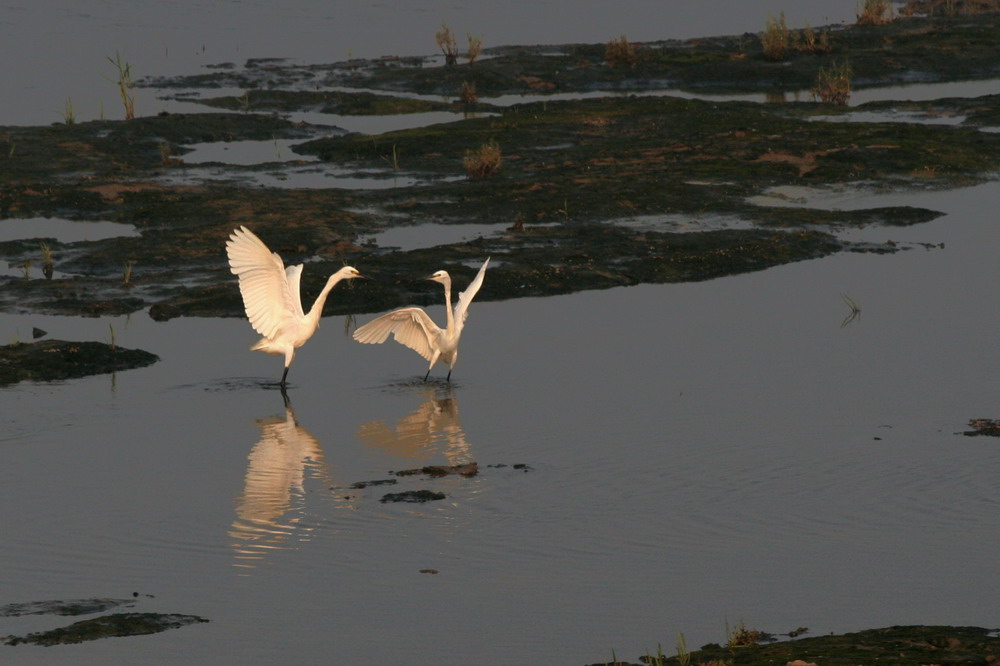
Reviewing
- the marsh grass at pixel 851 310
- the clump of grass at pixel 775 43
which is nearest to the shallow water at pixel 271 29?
the clump of grass at pixel 775 43

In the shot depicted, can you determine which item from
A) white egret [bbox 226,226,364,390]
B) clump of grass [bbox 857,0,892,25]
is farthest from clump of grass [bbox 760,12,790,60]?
white egret [bbox 226,226,364,390]

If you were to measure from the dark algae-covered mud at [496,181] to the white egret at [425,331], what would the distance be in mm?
3000

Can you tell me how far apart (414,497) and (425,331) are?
4.26 metres

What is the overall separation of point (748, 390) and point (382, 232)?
31.3 ft

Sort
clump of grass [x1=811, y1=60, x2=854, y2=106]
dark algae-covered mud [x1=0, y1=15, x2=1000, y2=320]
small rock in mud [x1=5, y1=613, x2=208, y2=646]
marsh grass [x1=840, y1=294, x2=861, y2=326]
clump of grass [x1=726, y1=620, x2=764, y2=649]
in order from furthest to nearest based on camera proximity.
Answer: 1. clump of grass [x1=811, y1=60, x2=854, y2=106]
2. dark algae-covered mud [x1=0, y1=15, x2=1000, y2=320]
3. marsh grass [x1=840, y1=294, x2=861, y2=326]
4. small rock in mud [x1=5, y1=613, x2=208, y2=646]
5. clump of grass [x1=726, y1=620, x2=764, y2=649]

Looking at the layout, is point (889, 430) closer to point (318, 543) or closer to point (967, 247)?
point (318, 543)

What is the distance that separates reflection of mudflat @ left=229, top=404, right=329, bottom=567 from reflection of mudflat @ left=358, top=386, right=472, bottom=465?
1.83ft

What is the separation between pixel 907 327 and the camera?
19.1 metres

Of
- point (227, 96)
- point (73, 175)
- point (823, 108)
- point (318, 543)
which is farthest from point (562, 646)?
point (227, 96)

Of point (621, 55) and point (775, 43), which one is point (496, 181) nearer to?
point (621, 55)

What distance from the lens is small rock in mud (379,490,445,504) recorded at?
42.7 ft

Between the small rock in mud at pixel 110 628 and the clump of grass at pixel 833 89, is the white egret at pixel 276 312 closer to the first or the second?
the small rock in mud at pixel 110 628

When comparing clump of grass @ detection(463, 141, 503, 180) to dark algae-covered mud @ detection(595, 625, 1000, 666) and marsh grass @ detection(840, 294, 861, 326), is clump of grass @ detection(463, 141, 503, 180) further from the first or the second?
dark algae-covered mud @ detection(595, 625, 1000, 666)

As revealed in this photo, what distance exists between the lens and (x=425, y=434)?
15.3m
